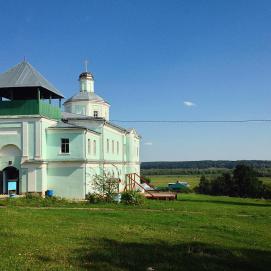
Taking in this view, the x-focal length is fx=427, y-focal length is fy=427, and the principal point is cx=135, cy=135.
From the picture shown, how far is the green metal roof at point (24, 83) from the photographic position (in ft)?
96.1

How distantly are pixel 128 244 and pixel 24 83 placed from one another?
2067cm

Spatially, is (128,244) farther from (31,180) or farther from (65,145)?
(65,145)

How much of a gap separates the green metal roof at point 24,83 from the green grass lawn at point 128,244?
14.3m

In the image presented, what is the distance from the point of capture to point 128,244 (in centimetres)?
1121

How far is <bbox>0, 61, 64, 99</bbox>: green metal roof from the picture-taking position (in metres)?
29.3

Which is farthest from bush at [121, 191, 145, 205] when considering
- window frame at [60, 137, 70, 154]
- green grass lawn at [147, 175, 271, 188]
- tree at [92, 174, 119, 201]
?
green grass lawn at [147, 175, 271, 188]

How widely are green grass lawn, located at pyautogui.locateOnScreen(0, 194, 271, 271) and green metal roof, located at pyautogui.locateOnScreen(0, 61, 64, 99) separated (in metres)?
14.3

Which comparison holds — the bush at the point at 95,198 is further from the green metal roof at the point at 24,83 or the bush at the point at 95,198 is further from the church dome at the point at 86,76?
the church dome at the point at 86,76

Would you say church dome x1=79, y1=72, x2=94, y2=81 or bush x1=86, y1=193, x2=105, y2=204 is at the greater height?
church dome x1=79, y1=72, x2=94, y2=81

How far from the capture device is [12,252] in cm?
948

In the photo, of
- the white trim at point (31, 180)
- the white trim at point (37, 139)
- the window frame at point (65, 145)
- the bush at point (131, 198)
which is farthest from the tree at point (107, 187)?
the white trim at point (37, 139)

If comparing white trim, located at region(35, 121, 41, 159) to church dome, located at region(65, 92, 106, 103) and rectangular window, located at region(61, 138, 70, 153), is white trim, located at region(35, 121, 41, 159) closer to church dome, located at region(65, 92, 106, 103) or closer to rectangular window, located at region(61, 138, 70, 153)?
rectangular window, located at region(61, 138, 70, 153)

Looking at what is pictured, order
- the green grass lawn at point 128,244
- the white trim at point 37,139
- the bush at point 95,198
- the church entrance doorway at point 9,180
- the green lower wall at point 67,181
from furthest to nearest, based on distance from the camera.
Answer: the green lower wall at point 67,181 < the church entrance doorway at point 9,180 < the white trim at point 37,139 < the bush at point 95,198 < the green grass lawn at point 128,244

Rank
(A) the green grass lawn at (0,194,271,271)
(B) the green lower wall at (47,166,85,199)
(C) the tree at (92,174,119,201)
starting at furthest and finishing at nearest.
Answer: (B) the green lower wall at (47,166,85,199) < (C) the tree at (92,174,119,201) < (A) the green grass lawn at (0,194,271,271)
